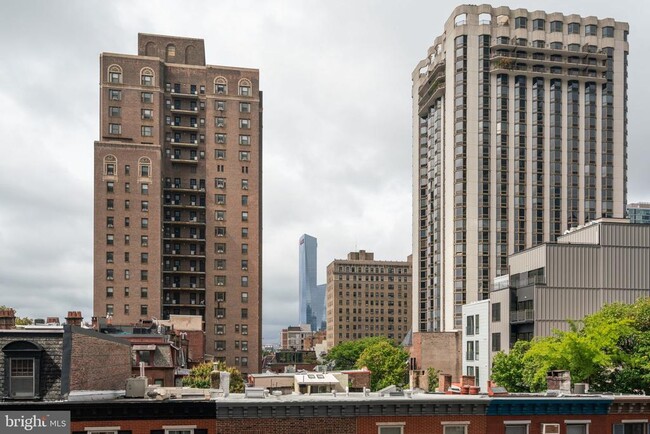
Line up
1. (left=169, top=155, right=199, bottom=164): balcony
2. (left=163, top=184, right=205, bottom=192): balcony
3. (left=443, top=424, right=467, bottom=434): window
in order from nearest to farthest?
(left=443, top=424, right=467, bottom=434): window
(left=163, top=184, right=205, bottom=192): balcony
(left=169, top=155, right=199, bottom=164): balcony

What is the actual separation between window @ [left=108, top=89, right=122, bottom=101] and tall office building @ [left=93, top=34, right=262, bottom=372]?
0.70 ft

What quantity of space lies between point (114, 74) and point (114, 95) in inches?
180

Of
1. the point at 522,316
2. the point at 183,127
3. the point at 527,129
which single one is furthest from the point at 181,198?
the point at 522,316

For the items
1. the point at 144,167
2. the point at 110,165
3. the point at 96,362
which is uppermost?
the point at 110,165

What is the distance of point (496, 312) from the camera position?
3777 inches

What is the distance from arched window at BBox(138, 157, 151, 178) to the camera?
128500 millimetres

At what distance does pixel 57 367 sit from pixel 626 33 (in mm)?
148253

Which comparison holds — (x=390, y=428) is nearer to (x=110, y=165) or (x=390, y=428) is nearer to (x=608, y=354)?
(x=608, y=354)

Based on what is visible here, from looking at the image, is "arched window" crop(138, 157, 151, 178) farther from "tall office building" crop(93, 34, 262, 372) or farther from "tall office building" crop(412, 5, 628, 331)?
"tall office building" crop(412, 5, 628, 331)

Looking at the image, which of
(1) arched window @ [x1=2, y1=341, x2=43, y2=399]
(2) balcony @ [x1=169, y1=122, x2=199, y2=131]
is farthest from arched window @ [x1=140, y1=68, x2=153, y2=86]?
(1) arched window @ [x1=2, y1=341, x2=43, y2=399]

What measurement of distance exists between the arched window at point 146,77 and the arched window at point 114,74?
4541mm

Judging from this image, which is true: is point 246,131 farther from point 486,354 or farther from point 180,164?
point 486,354

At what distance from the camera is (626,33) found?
14375 cm

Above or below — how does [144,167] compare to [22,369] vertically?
above
